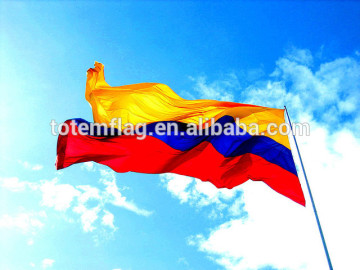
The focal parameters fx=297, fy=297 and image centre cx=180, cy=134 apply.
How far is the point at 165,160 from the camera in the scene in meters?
10.8

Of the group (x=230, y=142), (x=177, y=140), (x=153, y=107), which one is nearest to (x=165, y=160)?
(x=177, y=140)

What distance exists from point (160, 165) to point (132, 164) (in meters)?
1.01

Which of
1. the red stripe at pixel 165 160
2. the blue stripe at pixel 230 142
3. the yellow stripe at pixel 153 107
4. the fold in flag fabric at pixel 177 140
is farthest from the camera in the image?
the yellow stripe at pixel 153 107

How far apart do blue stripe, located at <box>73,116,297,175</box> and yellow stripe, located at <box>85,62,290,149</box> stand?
307 mm

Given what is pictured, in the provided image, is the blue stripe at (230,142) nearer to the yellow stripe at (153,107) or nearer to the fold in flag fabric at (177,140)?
the fold in flag fabric at (177,140)

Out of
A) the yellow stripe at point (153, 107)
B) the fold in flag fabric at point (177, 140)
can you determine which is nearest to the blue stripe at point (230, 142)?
the fold in flag fabric at point (177, 140)

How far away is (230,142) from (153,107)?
10.5 feet

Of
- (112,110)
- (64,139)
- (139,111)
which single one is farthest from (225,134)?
(64,139)

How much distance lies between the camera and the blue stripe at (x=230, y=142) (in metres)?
10.3

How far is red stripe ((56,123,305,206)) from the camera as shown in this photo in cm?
994

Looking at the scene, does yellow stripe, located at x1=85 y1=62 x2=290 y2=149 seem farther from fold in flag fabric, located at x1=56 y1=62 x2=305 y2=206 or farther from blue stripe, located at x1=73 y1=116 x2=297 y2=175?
blue stripe, located at x1=73 y1=116 x2=297 y2=175

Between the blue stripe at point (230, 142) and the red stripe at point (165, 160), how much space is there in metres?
0.16

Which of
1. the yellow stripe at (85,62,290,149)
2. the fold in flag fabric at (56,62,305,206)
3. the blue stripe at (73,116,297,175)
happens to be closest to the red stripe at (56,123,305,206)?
the fold in flag fabric at (56,62,305,206)

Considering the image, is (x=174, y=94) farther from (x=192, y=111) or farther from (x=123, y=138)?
(x=123, y=138)
